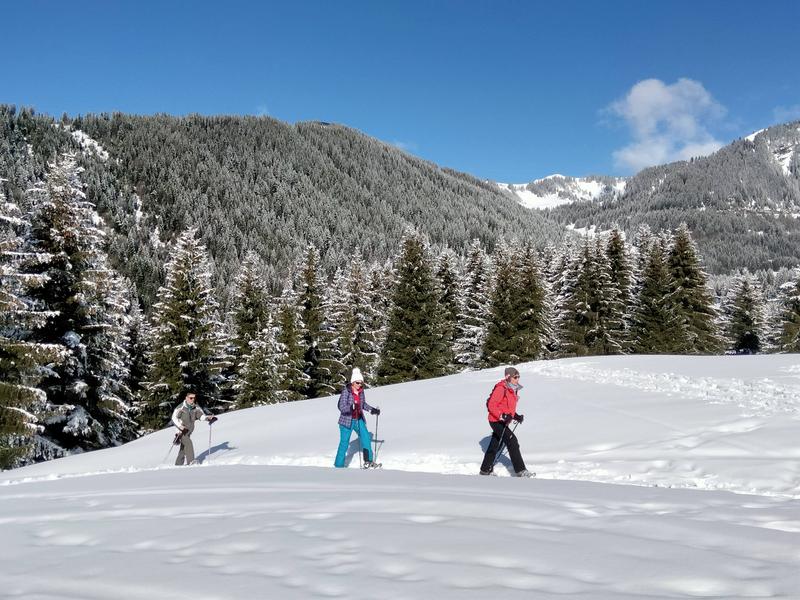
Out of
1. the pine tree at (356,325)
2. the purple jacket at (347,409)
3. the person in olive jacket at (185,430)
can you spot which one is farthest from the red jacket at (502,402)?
the pine tree at (356,325)

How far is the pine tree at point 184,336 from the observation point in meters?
27.7

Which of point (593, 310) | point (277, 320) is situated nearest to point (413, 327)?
point (277, 320)

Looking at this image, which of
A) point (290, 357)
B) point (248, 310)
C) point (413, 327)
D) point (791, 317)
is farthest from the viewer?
point (791, 317)

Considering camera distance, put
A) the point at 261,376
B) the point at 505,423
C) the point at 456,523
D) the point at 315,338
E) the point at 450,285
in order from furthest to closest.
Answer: the point at 450,285 → the point at 315,338 → the point at 261,376 → the point at 505,423 → the point at 456,523

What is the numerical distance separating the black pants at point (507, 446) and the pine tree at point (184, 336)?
863 inches

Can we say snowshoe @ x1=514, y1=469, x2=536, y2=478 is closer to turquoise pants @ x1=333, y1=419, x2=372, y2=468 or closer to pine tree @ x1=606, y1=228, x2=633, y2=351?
turquoise pants @ x1=333, y1=419, x2=372, y2=468

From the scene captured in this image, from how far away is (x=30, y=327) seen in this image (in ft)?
55.3

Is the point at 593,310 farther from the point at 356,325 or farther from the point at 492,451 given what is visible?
the point at 492,451

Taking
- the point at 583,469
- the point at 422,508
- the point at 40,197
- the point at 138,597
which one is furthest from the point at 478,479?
the point at 40,197

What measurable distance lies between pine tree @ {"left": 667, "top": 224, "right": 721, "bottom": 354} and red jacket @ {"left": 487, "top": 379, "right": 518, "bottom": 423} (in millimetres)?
32772

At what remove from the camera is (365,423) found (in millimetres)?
11352

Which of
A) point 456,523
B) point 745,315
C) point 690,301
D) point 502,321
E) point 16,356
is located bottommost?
point 456,523

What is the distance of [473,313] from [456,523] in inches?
1440

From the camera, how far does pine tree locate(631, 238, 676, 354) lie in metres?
37.6
